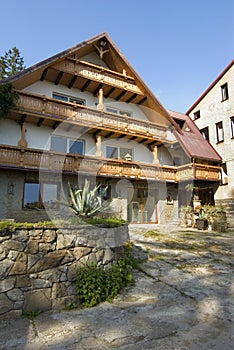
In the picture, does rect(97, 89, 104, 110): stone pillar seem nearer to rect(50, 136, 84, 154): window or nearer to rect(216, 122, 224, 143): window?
rect(50, 136, 84, 154): window

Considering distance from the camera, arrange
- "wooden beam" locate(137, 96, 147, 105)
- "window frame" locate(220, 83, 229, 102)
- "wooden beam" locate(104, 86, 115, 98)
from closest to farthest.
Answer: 1. "wooden beam" locate(104, 86, 115, 98)
2. "wooden beam" locate(137, 96, 147, 105)
3. "window frame" locate(220, 83, 229, 102)

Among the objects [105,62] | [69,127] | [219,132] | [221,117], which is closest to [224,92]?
[221,117]

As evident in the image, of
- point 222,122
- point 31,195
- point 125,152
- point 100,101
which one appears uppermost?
point 100,101

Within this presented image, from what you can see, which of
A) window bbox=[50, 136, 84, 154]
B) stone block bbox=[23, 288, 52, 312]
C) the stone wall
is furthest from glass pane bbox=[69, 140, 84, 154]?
stone block bbox=[23, 288, 52, 312]

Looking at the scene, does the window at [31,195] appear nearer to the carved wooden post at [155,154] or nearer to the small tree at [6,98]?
the small tree at [6,98]

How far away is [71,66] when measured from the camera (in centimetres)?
1444

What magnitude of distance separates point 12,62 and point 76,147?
21.7 metres

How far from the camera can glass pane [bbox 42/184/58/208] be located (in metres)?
12.3

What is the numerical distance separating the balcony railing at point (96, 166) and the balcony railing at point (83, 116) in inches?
82.4

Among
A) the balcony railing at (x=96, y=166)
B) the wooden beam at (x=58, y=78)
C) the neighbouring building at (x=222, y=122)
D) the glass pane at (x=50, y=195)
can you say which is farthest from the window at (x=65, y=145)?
the neighbouring building at (x=222, y=122)

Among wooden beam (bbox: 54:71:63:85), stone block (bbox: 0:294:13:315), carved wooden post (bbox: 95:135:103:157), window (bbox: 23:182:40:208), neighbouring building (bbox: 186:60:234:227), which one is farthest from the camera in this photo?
neighbouring building (bbox: 186:60:234:227)

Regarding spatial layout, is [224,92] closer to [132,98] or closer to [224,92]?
[224,92]

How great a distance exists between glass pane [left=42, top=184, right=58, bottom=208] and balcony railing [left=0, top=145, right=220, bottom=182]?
1082 mm

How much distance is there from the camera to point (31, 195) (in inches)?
484
